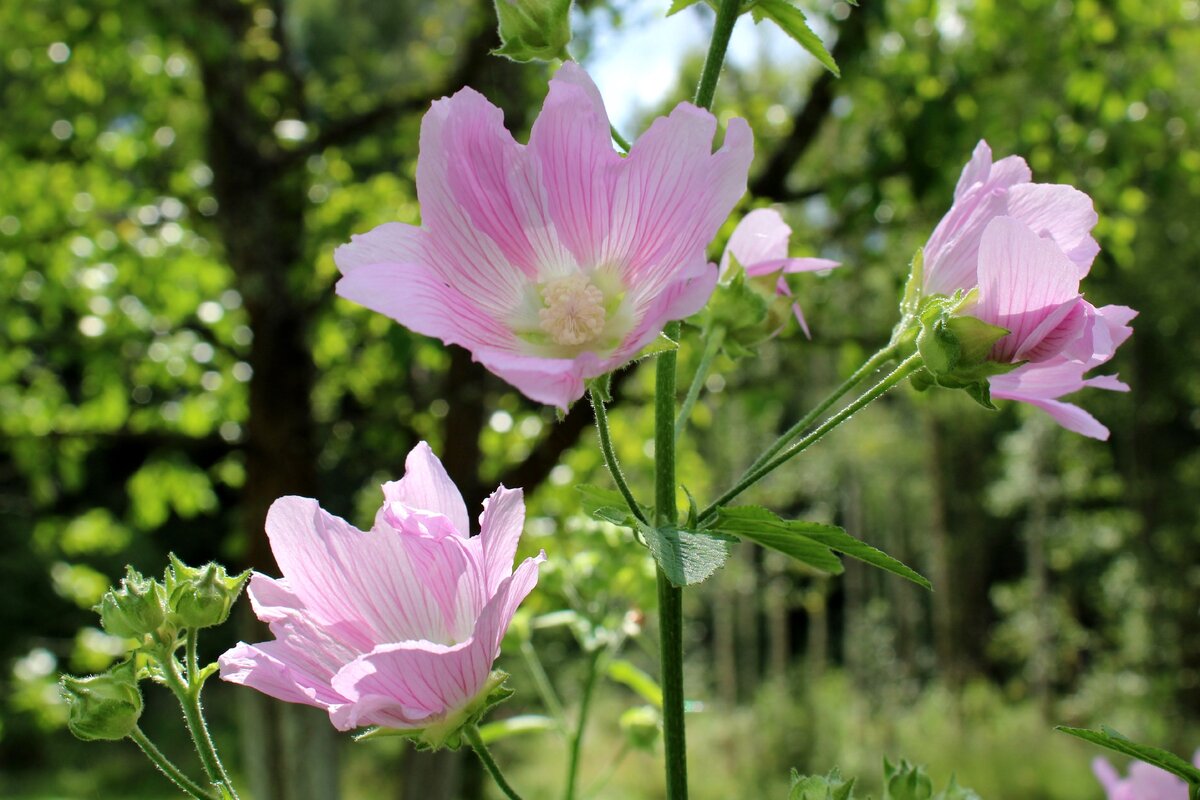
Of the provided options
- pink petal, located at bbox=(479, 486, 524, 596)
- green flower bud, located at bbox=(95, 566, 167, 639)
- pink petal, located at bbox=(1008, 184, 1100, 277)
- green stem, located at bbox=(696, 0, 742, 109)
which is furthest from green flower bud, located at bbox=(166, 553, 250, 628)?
pink petal, located at bbox=(1008, 184, 1100, 277)

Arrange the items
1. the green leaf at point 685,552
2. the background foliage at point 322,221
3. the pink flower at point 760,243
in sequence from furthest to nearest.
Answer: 1. the background foliage at point 322,221
2. the pink flower at point 760,243
3. the green leaf at point 685,552

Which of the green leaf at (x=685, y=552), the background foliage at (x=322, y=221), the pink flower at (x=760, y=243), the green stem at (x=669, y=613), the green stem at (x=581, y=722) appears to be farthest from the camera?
the background foliage at (x=322, y=221)

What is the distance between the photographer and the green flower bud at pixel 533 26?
2.25 ft

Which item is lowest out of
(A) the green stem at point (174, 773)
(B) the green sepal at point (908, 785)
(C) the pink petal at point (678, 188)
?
(B) the green sepal at point (908, 785)

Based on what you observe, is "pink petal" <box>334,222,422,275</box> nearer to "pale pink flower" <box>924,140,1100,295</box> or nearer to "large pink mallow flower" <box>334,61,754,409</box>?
"large pink mallow flower" <box>334,61,754,409</box>

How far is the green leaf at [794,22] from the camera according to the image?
2.15 feet

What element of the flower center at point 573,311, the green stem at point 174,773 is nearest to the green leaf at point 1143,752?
the flower center at point 573,311

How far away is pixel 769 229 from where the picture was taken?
74cm

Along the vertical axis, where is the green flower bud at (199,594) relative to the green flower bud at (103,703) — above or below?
above

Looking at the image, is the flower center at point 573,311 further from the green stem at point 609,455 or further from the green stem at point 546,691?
the green stem at point 546,691

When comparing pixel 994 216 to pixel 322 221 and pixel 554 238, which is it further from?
pixel 322 221

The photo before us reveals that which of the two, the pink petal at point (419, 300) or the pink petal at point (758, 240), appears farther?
the pink petal at point (758, 240)

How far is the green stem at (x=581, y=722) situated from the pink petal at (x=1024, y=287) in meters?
0.57

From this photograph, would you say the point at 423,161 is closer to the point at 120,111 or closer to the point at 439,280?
the point at 439,280
